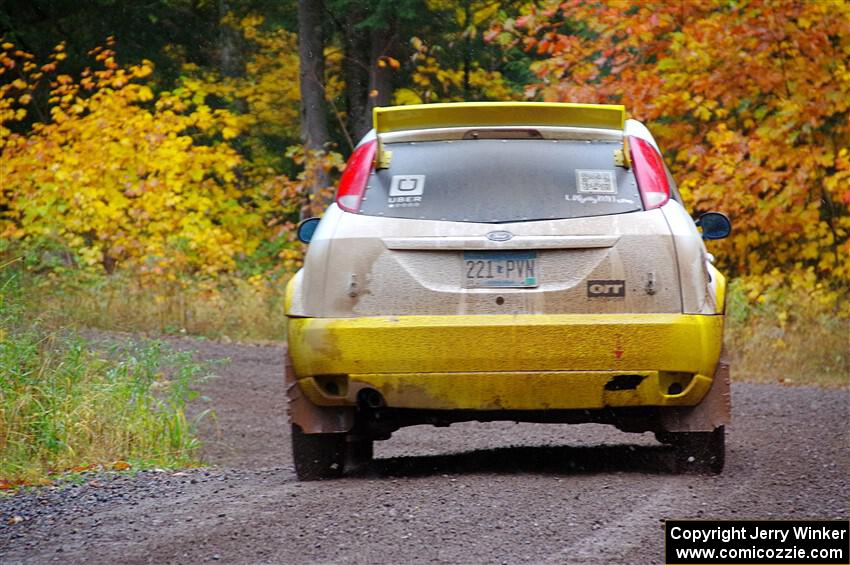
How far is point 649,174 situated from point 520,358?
1130 millimetres

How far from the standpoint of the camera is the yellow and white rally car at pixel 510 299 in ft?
20.4

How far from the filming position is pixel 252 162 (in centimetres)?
3222

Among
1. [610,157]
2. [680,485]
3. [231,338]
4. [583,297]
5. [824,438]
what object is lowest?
[231,338]

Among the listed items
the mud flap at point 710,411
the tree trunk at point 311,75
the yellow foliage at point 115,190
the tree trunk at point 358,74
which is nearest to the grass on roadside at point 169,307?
the yellow foliage at point 115,190

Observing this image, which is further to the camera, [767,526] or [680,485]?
[680,485]

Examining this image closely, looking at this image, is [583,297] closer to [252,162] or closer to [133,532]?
[133,532]

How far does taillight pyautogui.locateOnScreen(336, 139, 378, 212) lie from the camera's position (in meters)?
6.58

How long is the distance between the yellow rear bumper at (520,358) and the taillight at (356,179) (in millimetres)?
616

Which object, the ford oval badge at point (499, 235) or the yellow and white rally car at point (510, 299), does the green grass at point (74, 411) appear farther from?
the ford oval badge at point (499, 235)

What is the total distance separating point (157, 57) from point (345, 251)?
25.0 m

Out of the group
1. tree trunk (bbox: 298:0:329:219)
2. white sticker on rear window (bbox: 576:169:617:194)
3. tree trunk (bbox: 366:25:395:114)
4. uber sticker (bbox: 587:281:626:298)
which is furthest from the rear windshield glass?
tree trunk (bbox: 366:25:395:114)

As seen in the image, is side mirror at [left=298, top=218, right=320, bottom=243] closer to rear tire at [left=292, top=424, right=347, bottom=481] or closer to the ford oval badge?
rear tire at [left=292, top=424, right=347, bottom=481]

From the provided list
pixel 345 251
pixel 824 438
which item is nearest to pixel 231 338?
pixel 824 438

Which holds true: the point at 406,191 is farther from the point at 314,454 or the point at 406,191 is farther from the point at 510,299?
the point at 314,454
